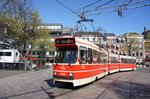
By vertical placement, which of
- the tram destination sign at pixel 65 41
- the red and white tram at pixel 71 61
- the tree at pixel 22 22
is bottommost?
the red and white tram at pixel 71 61

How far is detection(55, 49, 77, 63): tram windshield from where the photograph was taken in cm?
1619

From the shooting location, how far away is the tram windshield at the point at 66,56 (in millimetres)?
16188

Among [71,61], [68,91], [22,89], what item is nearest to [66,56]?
[71,61]

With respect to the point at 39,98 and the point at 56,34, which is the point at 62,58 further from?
the point at 56,34

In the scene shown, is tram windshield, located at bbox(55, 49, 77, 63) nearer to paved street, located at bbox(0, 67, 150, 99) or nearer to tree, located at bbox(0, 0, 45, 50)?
paved street, located at bbox(0, 67, 150, 99)

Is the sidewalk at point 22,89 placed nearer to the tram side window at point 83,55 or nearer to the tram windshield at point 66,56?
the tram windshield at point 66,56

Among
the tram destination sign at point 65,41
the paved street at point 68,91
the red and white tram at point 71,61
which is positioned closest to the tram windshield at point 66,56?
the red and white tram at point 71,61

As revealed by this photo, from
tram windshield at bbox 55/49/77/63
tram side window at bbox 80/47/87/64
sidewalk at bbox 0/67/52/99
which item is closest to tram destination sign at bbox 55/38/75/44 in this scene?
tram windshield at bbox 55/49/77/63

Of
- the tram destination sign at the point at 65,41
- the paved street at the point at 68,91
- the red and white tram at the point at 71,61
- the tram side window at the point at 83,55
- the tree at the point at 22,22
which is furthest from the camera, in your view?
the tree at the point at 22,22

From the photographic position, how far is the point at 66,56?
16.4 metres

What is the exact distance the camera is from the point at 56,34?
336ft

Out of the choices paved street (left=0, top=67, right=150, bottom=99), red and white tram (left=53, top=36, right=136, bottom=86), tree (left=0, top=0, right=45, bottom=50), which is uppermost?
tree (left=0, top=0, right=45, bottom=50)

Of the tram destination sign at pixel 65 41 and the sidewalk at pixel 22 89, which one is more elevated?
the tram destination sign at pixel 65 41

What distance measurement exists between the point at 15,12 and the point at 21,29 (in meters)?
3.18
